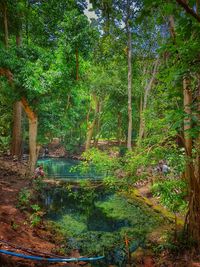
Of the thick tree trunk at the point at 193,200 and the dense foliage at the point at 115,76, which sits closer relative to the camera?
the dense foliage at the point at 115,76

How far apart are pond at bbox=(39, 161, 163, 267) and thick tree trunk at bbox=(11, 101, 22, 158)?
16.7 feet

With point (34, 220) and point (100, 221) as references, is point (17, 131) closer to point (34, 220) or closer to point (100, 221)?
point (100, 221)

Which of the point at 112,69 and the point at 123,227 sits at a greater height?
the point at 112,69

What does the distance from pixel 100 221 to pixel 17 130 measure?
389 inches

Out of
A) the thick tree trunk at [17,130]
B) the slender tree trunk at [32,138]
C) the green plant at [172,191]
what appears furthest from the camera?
the thick tree trunk at [17,130]

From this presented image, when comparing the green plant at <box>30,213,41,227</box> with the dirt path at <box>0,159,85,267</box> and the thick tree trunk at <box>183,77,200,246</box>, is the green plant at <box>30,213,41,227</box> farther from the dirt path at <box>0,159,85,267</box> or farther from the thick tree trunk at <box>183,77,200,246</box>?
the thick tree trunk at <box>183,77,200,246</box>

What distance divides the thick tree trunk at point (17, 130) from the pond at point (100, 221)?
510 centimetres

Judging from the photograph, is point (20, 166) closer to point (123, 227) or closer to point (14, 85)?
point (14, 85)

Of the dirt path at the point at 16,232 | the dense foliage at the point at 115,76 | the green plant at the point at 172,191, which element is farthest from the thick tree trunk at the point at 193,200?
the dirt path at the point at 16,232

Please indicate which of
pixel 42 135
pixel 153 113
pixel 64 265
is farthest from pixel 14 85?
pixel 64 265

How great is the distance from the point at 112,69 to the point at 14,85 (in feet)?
38.4

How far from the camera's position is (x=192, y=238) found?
18.4ft

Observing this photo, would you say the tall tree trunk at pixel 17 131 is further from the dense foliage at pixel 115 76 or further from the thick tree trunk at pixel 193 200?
the thick tree trunk at pixel 193 200

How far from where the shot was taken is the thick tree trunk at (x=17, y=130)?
16.4 metres
